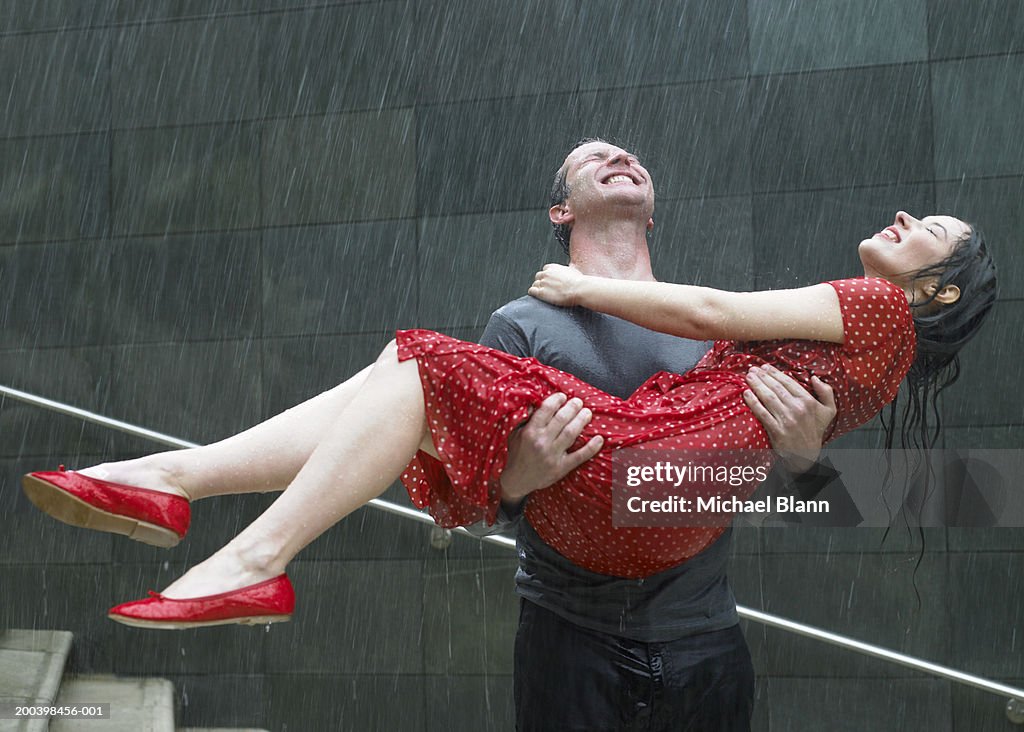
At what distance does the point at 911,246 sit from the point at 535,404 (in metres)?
0.68

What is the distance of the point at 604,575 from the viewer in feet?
5.52

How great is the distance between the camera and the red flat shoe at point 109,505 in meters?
1.41

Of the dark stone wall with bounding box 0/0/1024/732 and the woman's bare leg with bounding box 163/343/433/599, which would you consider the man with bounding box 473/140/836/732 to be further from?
the dark stone wall with bounding box 0/0/1024/732

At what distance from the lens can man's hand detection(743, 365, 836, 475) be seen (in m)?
1.58

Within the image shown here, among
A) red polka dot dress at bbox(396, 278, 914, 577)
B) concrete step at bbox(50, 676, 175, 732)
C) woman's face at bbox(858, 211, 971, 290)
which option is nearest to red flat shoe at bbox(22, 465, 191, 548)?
red polka dot dress at bbox(396, 278, 914, 577)

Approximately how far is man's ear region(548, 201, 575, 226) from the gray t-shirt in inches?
8.6

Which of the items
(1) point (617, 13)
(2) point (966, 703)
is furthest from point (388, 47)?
(2) point (966, 703)

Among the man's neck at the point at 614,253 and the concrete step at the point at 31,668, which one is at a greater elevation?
the man's neck at the point at 614,253

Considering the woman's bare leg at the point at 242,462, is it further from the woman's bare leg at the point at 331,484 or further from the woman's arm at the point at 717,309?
the woman's arm at the point at 717,309

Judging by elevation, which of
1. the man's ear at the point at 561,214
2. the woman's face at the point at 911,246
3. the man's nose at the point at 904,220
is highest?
the man's ear at the point at 561,214

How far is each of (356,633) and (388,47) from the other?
188 centimetres

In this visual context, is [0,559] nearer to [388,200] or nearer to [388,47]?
[388,200]

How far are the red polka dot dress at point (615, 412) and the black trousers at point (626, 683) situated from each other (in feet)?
0.46

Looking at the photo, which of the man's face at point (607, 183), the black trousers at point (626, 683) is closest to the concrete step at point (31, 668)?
the black trousers at point (626, 683)
